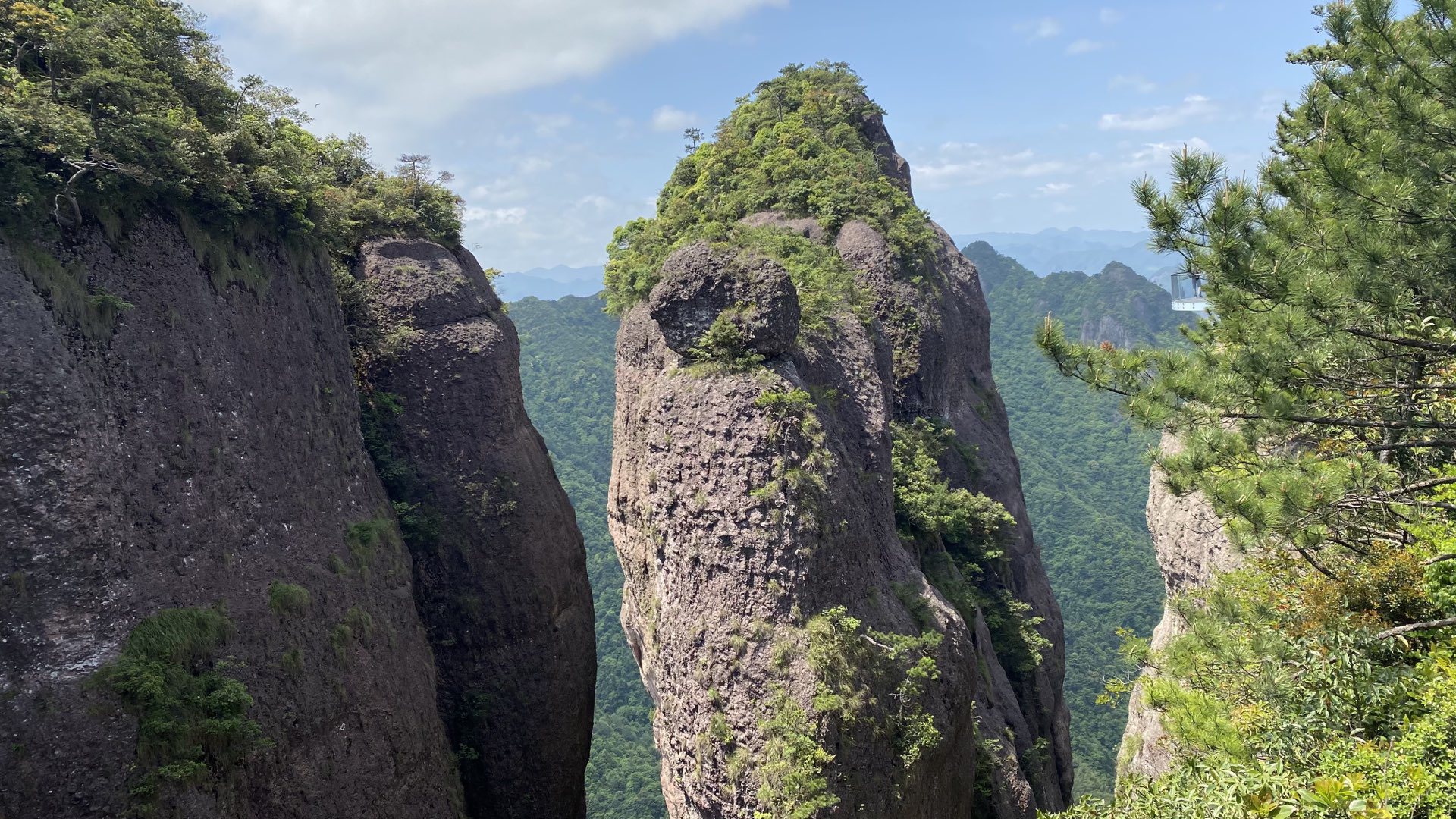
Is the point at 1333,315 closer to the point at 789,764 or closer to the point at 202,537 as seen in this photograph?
the point at 789,764

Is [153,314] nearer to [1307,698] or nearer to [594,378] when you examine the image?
[1307,698]

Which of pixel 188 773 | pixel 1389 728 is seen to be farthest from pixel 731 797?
pixel 1389 728

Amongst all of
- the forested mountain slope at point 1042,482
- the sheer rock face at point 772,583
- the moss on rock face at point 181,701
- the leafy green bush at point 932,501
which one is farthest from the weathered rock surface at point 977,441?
the forested mountain slope at point 1042,482

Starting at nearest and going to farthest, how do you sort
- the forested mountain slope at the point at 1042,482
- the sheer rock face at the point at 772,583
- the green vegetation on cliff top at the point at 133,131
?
the green vegetation on cliff top at the point at 133,131 → the sheer rock face at the point at 772,583 → the forested mountain slope at the point at 1042,482

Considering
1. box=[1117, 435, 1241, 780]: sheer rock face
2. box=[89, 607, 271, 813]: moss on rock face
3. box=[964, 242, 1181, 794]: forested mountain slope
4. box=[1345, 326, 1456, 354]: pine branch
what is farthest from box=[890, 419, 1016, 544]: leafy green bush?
box=[89, 607, 271, 813]: moss on rock face

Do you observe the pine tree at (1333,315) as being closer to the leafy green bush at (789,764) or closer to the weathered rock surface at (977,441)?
the leafy green bush at (789,764)
